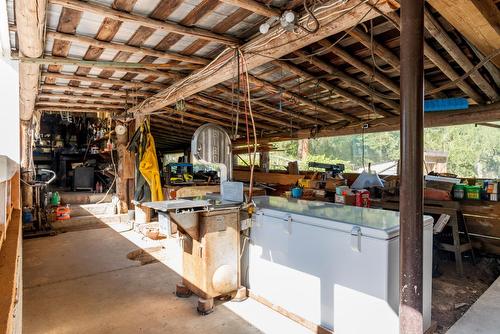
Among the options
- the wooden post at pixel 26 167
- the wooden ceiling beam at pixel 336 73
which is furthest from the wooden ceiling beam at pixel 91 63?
the wooden post at pixel 26 167

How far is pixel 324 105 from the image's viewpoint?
5676 millimetres

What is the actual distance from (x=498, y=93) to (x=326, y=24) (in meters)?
3.52

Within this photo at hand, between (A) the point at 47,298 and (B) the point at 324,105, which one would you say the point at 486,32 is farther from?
(A) the point at 47,298

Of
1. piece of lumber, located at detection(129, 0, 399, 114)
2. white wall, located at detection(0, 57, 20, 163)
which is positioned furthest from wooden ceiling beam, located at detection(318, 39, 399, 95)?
white wall, located at detection(0, 57, 20, 163)

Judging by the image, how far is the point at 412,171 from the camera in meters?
1.64

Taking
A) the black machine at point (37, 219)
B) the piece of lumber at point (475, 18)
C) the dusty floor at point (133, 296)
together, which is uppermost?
the piece of lumber at point (475, 18)

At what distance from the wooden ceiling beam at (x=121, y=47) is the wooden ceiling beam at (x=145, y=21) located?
24.4 inches

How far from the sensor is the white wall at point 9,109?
3031mm

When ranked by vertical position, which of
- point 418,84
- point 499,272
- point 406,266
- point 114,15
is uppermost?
point 114,15

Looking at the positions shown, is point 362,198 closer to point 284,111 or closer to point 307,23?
point 307,23

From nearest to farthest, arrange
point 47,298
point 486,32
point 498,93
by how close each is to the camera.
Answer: point 486,32
point 47,298
point 498,93

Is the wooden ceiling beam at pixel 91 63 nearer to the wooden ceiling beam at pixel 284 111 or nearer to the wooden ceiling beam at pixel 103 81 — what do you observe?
the wooden ceiling beam at pixel 103 81

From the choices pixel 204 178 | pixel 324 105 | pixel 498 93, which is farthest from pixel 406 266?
pixel 204 178

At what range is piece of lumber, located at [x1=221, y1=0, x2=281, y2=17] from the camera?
2.32 metres
